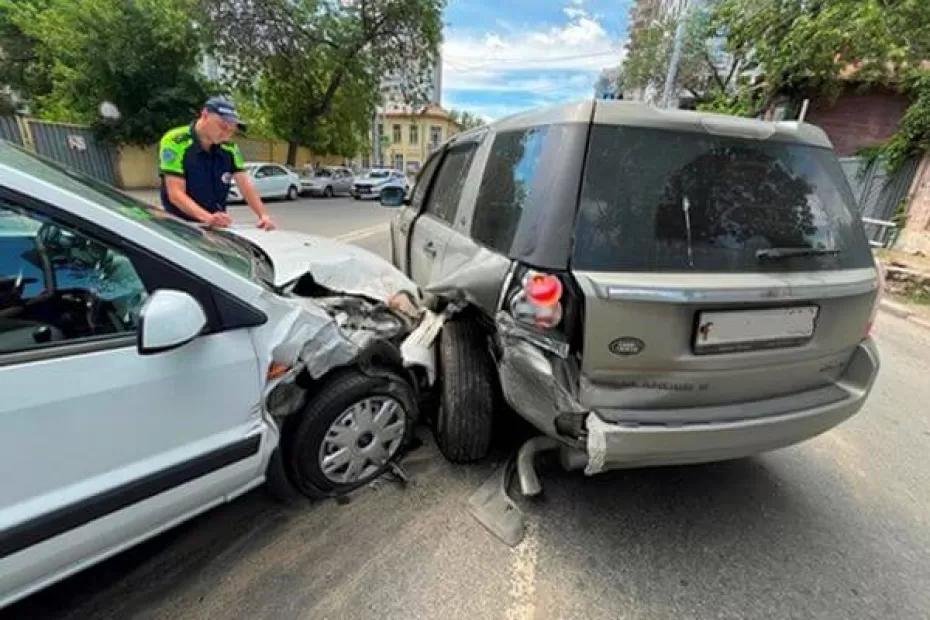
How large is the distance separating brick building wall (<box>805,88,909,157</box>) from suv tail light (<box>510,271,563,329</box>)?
50.2ft

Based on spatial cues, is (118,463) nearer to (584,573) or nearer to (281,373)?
(281,373)

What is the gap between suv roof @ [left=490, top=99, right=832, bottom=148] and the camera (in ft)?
5.71

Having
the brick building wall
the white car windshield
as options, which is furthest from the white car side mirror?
the brick building wall

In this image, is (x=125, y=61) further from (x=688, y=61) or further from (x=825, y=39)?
(x=688, y=61)

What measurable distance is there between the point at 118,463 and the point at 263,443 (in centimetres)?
48

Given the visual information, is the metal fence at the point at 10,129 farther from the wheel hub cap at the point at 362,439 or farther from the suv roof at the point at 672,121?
the suv roof at the point at 672,121

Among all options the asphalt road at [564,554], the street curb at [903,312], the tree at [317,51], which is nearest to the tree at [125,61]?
the tree at [317,51]

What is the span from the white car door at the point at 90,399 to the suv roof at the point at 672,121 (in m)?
1.47

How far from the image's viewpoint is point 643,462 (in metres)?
1.71

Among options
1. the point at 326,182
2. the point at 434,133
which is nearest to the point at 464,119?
the point at 434,133

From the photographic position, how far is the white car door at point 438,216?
2.89m

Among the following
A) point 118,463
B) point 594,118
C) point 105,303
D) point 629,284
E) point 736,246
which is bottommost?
point 118,463

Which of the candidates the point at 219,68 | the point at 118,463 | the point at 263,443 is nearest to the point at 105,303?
the point at 118,463

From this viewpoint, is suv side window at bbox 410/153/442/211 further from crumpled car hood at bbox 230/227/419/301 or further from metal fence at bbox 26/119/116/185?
metal fence at bbox 26/119/116/185
